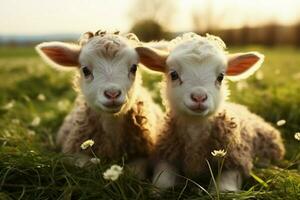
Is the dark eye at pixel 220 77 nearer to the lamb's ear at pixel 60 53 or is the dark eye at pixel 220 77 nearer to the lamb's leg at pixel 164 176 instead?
the lamb's leg at pixel 164 176

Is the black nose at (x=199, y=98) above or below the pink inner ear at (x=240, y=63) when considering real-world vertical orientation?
above

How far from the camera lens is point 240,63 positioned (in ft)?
17.5

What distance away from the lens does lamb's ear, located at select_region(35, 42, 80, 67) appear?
Result: 17.8 feet

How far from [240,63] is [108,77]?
1.41 meters

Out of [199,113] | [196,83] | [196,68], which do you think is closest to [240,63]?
[196,68]

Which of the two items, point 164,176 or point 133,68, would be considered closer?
point 164,176

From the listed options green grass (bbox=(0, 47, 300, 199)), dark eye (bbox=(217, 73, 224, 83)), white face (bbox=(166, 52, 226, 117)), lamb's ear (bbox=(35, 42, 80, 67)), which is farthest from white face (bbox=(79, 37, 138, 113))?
dark eye (bbox=(217, 73, 224, 83))

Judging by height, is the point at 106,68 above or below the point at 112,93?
above

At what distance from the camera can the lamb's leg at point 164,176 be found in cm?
477

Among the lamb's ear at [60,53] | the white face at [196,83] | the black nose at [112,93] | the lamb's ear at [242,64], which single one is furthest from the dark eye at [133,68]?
the lamb's ear at [242,64]

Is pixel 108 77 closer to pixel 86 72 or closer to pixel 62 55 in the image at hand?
pixel 86 72

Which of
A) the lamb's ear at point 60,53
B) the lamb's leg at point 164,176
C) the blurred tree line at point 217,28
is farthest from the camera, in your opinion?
the blurred tree line at point 217,28

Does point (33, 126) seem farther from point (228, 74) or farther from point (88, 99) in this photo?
point (228, 74)

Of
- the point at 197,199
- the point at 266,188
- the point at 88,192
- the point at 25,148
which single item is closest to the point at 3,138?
the point at 25,148
